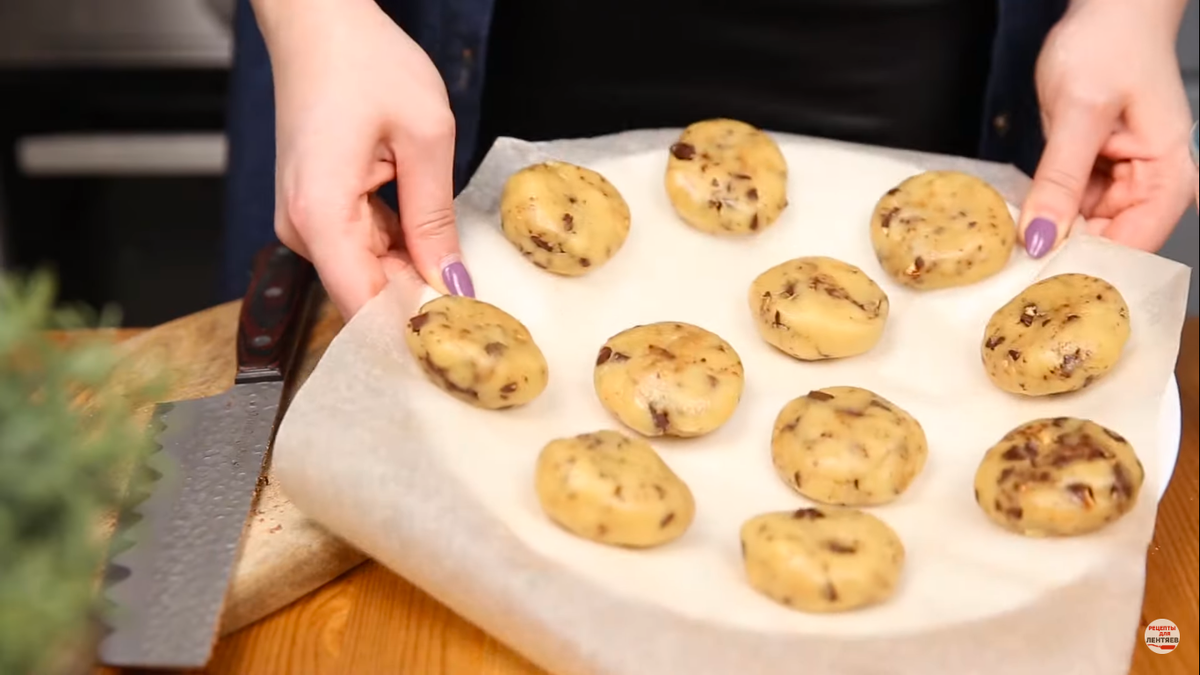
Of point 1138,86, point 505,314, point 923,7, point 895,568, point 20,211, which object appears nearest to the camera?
point 895,568

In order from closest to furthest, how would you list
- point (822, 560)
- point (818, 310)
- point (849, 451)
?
point (822, 560), point (849, 451), point (818, 310)

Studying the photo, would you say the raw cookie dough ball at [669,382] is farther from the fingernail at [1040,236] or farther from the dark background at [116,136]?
the dark background at [116,136]

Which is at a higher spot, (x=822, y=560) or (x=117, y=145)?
(x=822, y=560)

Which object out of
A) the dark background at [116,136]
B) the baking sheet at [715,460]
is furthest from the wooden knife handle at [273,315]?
the dark background at [116,136]

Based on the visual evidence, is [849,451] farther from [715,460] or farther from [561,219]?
[561,219]

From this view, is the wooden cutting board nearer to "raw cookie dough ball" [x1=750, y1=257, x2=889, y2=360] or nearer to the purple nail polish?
the purple nail polish

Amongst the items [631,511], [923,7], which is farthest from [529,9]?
[631,511]

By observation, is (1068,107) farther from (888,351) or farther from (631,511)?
(631,511)

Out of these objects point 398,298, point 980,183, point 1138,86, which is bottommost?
point 398,298

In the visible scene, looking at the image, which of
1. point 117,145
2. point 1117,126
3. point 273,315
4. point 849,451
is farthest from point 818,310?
point 117,145
